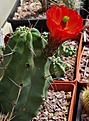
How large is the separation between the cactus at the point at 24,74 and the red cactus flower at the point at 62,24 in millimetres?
87

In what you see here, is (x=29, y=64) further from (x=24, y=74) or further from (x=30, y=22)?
(x=30, y=22)

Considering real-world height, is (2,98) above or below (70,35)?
below

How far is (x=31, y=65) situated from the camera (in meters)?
1.12

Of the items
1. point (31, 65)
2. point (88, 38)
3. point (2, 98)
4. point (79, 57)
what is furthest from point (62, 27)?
point (88, 38)

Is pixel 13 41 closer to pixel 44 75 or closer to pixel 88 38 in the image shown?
pixel 44 75

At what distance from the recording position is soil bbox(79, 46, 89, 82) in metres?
1.73

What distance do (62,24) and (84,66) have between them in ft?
2.67

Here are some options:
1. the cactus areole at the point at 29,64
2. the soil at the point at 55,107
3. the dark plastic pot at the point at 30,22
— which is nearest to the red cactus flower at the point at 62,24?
the cactus areole at the point at 29,64

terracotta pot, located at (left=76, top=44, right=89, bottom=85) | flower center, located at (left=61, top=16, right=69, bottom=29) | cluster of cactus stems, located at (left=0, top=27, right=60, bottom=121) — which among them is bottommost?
cluster of cactus stems, located at (left=0, top=27, right=60, bottom=121)

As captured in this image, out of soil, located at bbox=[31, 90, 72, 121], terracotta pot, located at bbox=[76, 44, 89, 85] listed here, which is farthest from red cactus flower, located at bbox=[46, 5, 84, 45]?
terracotta pot, located at bbox=[76, 44, 89, 85]

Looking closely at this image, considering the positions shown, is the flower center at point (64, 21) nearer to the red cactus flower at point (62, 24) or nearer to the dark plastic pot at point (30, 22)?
the red cactus flower at point (62, 24)

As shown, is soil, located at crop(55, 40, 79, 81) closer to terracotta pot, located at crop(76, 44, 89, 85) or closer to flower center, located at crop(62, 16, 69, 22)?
terracotta pot, located at crop(76, 44, 89, 85)

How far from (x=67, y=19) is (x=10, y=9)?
53.4 inches

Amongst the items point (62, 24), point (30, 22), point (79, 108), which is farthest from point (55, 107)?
point (30, 22)
